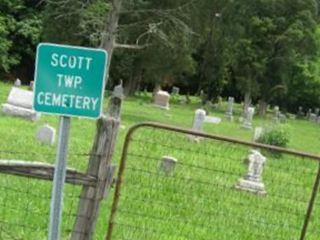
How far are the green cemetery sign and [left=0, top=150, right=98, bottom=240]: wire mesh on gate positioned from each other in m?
2.73

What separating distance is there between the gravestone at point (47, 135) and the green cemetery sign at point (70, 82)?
10.6 metres

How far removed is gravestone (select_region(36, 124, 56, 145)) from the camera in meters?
14.9

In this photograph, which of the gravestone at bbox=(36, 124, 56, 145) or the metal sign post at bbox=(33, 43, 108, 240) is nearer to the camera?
the metal sign post at bbox=(33, 43, 108, 240)

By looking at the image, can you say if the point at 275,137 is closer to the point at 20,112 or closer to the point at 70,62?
the point at 20,112

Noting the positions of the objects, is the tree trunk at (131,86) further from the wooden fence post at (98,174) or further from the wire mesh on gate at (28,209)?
the wooden fence post at (98,174)

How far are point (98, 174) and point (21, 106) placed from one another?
14017mm

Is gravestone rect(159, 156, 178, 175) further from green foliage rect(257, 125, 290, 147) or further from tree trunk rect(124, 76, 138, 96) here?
tree trunk rect(124, 76, 138, 96)

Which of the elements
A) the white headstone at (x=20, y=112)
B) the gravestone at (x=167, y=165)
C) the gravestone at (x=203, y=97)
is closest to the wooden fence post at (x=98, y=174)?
the gravestone at (x=167, y=165)

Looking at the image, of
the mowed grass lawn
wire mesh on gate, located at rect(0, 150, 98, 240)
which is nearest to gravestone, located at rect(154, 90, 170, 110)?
the mowed grass lawn

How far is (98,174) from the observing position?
5.57m

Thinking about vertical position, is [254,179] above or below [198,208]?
above

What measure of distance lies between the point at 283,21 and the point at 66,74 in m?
44.0

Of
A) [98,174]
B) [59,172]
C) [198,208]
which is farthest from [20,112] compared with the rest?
[59,172]

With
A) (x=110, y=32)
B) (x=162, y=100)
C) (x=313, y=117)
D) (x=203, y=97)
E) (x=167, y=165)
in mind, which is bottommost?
(x=313, y=117)
